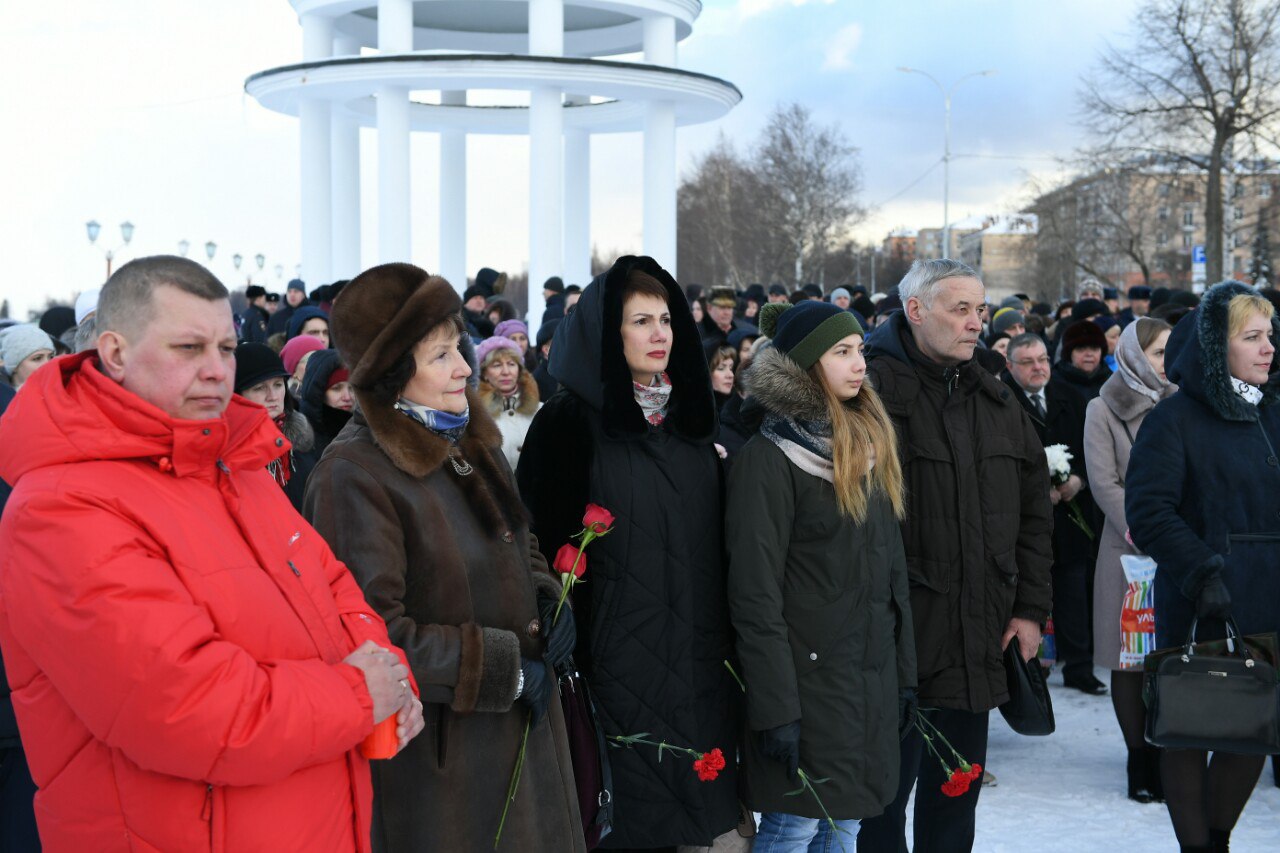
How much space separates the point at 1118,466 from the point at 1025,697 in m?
2.15

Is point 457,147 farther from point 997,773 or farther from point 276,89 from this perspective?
point 997,773

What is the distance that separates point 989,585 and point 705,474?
121 cm

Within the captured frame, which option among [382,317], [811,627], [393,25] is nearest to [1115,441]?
[811,627]

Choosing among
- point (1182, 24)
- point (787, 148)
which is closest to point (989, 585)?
point (1182, 24)

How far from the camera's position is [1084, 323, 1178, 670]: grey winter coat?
586 centimetres

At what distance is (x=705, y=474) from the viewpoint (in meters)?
3.85

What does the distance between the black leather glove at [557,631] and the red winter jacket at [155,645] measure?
0.79 metres

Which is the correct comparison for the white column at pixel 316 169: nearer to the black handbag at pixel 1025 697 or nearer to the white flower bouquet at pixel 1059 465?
the white flower bouquet at pixel 1059 465

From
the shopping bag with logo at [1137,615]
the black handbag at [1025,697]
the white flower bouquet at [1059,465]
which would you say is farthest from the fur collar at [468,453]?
the white flower bouquet at [1059,465]

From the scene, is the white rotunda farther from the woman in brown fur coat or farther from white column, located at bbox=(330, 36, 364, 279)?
the woman in brown fur coat

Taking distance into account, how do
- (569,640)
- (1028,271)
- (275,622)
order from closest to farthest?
1. (275,622)
2. (569,640)
3. (1028,271)

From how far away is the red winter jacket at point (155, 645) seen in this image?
212 cm

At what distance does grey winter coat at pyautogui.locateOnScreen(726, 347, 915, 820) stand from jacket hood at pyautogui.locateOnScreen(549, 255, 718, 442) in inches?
9.1

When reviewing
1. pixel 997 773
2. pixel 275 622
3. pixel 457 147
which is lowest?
pixel 997 773
